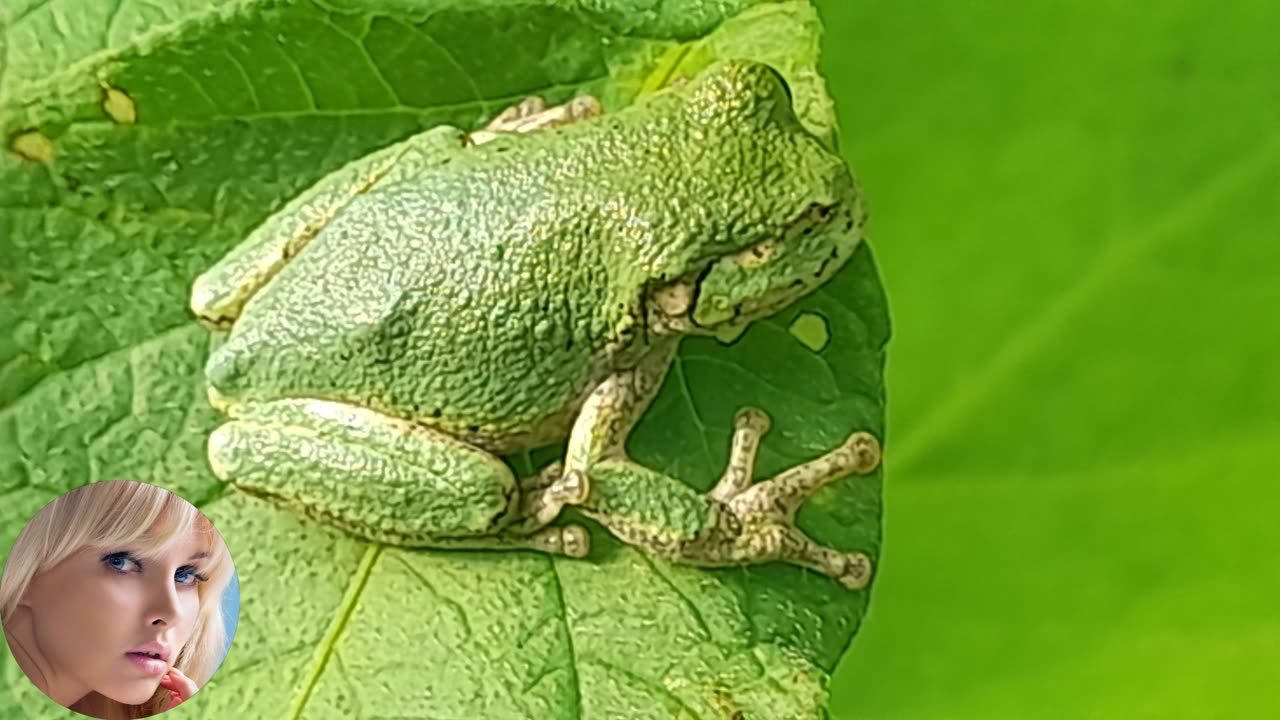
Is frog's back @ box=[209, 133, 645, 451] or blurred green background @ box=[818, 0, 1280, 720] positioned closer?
blurred green background @ box=[818, 0, 1280, 720]

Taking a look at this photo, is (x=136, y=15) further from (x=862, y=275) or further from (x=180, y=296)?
(x=862, y=275)

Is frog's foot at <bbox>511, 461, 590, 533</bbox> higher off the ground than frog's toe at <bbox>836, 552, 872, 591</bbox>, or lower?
lower

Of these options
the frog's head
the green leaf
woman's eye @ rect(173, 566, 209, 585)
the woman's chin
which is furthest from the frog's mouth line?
the woman's chin

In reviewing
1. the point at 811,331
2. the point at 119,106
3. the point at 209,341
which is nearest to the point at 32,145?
the point at 119,106

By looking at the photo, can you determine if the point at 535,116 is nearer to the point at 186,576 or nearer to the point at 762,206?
the point at 762,206

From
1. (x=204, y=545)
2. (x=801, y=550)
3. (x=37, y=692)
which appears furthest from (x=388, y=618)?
(x=801, y=550)

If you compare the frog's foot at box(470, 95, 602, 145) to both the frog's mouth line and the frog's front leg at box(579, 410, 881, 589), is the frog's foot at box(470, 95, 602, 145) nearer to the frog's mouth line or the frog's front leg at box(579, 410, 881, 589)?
the frog's mouth line

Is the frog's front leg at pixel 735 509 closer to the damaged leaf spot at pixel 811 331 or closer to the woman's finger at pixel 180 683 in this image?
the damaged leaf spot at pixel 811 331
